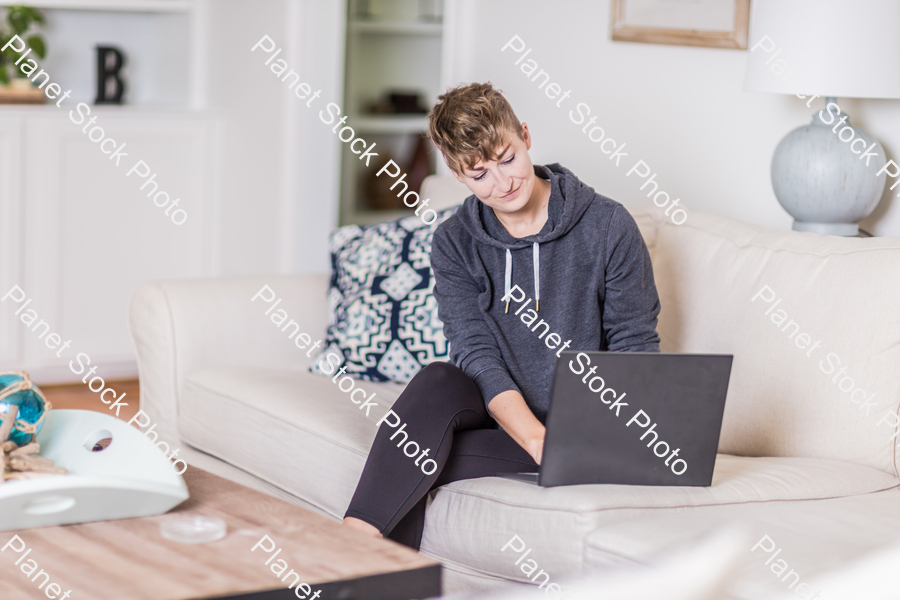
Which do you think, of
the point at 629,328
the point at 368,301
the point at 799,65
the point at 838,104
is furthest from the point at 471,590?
the point at 838,104

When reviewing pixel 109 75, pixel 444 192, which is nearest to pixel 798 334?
pixel 444 192

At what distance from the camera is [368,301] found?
2.23 meters

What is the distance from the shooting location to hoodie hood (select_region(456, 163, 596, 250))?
1.74 metres

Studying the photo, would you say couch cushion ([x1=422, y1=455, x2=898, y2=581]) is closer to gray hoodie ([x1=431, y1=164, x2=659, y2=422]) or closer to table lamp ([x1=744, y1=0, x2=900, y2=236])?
gray hoodie ([x1=431, y1=164, x2=659, y2=422])

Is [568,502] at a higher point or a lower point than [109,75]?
lower

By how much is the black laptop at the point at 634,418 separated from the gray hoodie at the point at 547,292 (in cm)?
25

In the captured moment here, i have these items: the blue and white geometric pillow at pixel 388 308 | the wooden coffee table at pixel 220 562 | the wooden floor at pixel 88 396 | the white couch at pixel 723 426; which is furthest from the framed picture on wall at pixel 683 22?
the wooden floor at pixel 88 396

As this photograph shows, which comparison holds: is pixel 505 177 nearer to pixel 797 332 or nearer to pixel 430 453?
pixel 430 453

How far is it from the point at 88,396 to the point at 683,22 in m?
2.37

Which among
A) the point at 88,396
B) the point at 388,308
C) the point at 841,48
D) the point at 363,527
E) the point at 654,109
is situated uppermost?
the point at 841,48

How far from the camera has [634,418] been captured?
143 centimetres

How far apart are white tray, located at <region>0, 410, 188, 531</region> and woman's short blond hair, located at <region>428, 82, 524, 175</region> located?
65 cm

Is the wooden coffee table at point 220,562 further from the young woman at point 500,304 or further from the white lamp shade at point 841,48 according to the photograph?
the white lamp shade at point 841,48

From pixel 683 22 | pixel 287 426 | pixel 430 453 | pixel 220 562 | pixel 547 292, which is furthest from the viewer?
pixel 683 22
